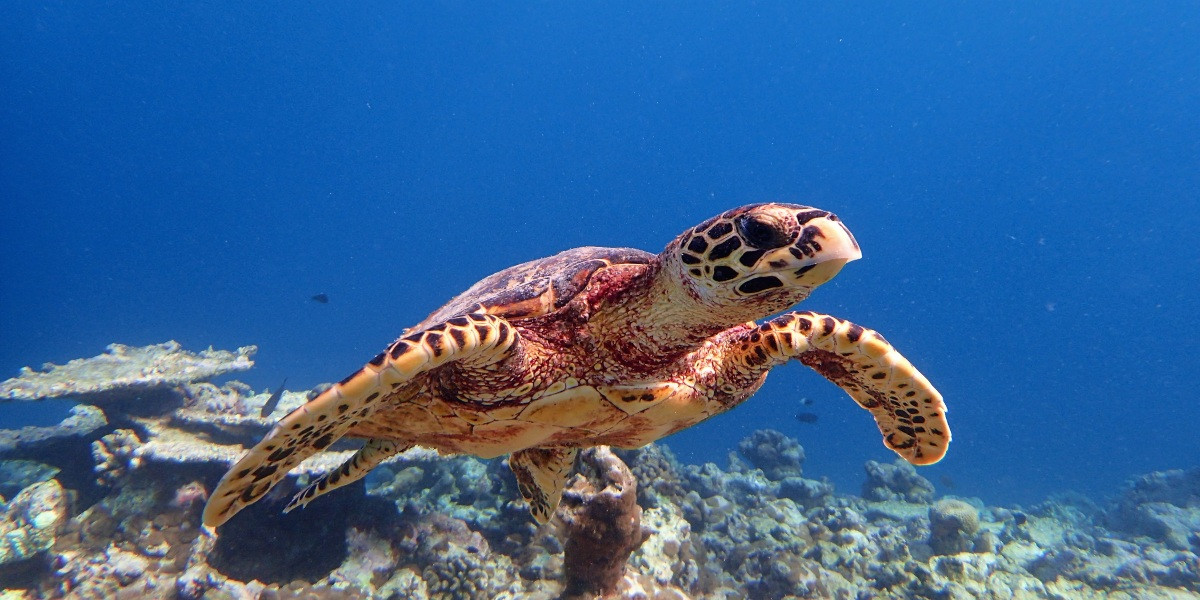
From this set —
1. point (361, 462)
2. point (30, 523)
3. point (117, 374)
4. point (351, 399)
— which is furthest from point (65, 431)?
point (351, 399)

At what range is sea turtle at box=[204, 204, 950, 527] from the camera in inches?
77.1

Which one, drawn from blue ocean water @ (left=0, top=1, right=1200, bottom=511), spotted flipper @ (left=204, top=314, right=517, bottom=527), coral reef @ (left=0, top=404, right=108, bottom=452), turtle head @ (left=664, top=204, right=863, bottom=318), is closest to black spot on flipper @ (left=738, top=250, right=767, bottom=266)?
turtle head @ (left=664, top=204, right=863, bottom=318)

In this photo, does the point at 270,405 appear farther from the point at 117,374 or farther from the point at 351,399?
the point at 351,399

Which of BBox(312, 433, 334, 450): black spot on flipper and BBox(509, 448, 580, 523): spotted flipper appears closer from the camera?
BBox(312, 433, 334, 450): black spot on flipper

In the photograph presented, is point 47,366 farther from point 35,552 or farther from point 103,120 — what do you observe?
point 103,120

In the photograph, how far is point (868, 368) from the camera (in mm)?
2811

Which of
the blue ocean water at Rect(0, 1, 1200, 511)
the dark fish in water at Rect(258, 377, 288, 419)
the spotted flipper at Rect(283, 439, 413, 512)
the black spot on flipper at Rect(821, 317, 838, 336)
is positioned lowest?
the spotted flipper at Rect(283, 439, 413, 512)

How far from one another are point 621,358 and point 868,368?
140 cm

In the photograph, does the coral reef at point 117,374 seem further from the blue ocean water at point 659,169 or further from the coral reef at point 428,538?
the blue ocean water at point 659,169

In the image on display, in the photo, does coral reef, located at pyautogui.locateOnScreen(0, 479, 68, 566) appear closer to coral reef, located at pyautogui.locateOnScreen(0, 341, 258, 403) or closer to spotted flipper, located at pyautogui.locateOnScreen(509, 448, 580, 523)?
coral reef, located at pyautogui.locateOnScreen(0, 341, 258, 403)

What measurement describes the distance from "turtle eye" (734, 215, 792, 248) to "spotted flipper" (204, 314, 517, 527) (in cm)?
116

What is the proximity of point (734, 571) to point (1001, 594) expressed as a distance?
3.48 m

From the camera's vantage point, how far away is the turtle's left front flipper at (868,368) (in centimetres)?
260

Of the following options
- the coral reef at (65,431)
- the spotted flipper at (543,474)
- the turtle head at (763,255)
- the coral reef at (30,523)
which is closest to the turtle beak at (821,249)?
the turtle head at (763,255)
